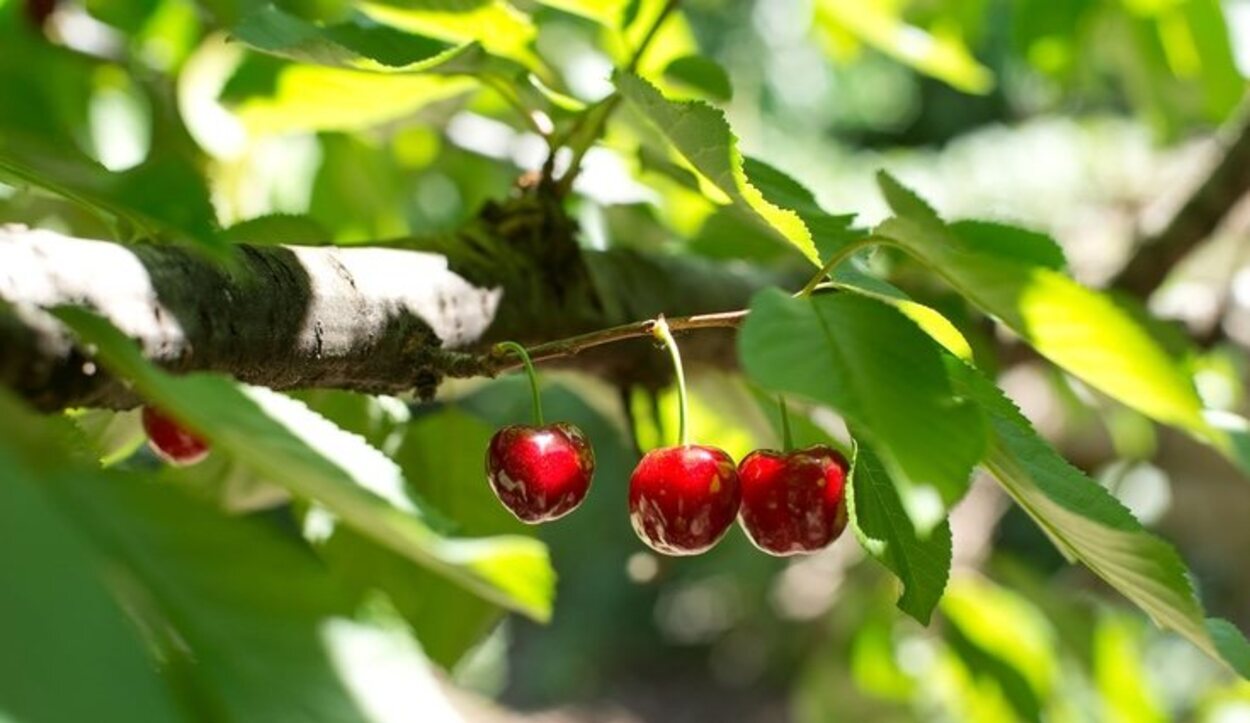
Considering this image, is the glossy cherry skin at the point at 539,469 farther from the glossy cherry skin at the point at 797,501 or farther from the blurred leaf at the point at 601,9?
the blurred leaf at the point at 601,9

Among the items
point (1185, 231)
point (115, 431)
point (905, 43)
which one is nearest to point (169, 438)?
point (115, 431)

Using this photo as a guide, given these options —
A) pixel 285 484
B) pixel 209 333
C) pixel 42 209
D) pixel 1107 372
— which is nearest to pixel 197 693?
pixel 285 484

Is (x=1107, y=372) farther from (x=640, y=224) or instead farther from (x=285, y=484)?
(x=640, y=224)

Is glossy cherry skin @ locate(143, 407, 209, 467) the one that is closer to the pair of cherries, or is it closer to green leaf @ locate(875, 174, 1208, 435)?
the pair of cherries

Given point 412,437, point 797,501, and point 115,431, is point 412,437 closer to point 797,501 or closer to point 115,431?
point 115,431

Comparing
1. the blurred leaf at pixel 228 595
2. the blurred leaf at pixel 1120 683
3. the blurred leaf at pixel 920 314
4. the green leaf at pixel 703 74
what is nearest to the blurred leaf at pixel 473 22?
the green leaf at pixel 703 74

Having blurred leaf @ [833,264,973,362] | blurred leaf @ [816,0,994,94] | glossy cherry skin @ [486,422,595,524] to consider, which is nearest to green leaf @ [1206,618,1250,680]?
blurred leaf @ [833,264,973,362]
